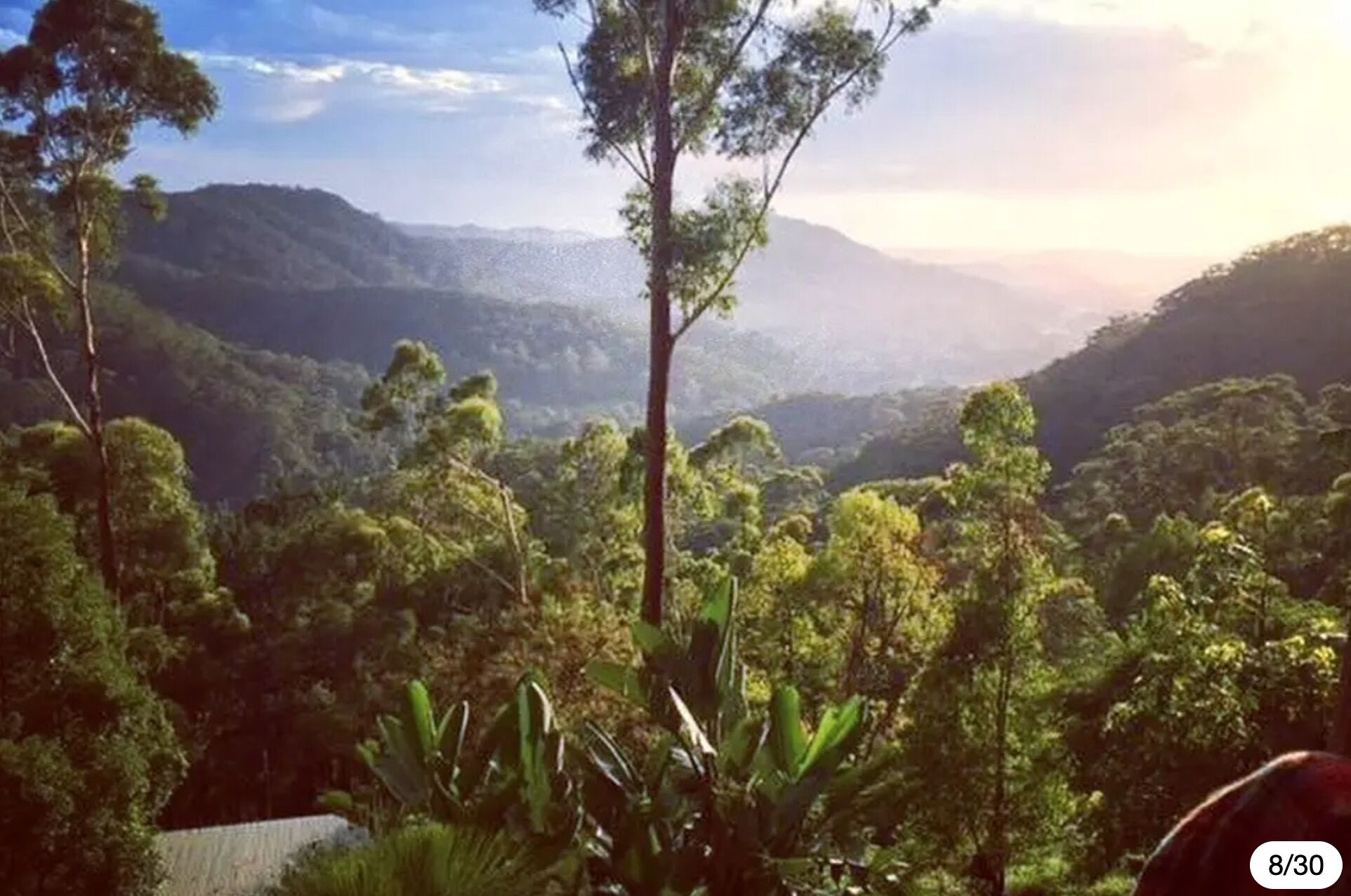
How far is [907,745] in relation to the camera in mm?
10398

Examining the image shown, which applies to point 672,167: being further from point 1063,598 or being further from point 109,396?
point 109,396

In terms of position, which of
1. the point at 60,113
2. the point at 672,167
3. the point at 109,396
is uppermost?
the point at 60,113

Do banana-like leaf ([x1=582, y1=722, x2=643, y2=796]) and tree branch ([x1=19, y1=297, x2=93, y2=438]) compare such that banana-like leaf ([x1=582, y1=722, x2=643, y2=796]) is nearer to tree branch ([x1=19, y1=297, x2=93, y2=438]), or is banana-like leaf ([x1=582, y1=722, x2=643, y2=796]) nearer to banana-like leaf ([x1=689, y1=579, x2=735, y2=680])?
banana-like leaf ([x1=689, y1=579, x2=735, y2=680])

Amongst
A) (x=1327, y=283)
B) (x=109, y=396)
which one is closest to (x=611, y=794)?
(x=1327, y=283)

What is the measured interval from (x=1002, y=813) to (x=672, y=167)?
657cm

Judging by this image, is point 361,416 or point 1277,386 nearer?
point 361,416

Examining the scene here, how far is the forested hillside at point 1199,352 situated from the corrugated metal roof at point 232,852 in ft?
161

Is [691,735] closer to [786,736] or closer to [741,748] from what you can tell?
[741,748]

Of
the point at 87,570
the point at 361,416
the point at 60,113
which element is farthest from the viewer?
the point at 361,416

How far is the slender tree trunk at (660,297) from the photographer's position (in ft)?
35.0

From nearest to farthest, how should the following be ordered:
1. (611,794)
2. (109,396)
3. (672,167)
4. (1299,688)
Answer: (611,794) < (1299,688) < (672,167) < (109,396)

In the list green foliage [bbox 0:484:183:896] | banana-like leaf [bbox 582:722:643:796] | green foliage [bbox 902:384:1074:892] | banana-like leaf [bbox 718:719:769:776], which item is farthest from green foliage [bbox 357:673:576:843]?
green foliage [bbox 902:384:1074:892]

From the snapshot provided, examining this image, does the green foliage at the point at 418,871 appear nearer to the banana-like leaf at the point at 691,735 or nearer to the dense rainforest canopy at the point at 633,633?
the dense rainforest canopy at the point at 633,633

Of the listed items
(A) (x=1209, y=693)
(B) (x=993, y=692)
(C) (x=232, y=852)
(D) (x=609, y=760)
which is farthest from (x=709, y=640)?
(C) (x=232, y=852)
